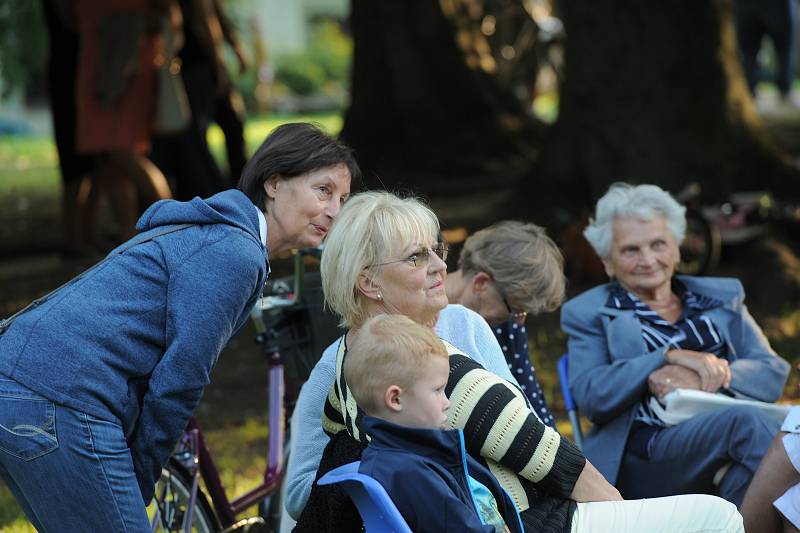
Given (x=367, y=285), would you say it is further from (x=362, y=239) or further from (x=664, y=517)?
(x=664, y=517)

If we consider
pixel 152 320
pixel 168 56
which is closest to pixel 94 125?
pixel 168 56

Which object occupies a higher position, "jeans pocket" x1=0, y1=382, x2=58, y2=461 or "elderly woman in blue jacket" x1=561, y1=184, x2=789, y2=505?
"jeans pocket" x1=0, y1=382, x2=58, y2=461

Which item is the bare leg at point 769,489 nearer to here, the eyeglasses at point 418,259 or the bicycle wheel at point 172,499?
the eyeglasses at point 418,259

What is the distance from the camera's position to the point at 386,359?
8.78 feet

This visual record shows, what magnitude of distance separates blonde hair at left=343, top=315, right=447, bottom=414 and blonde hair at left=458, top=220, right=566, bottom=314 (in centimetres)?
102

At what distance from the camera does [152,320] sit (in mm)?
2754

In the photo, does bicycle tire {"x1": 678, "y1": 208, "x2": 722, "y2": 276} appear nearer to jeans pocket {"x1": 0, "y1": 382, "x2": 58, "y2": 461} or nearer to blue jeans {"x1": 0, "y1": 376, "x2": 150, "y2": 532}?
blue jeans {"x1": 0, "y1": 376, "x2": 150, "y2": 532}

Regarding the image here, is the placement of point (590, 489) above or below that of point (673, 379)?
above

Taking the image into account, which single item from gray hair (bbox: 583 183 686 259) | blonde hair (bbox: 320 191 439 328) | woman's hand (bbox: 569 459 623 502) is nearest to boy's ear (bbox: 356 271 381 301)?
blonde hair (bbox: 320 191 439 328)

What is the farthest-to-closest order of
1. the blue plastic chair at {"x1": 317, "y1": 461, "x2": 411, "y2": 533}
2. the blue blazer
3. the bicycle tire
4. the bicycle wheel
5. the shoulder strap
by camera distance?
the bicycle tire, the blue blazer, the bicycle wheel, the shoulder strap, the blue plastic chair at {"x1": 317, "y1": 461, "x2": 411, "y2": 533}

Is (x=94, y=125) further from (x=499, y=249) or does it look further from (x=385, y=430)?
(x=385, y=430)

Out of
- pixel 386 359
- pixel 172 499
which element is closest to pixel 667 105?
pixel 172 499

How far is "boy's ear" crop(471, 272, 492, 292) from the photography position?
378 centimetres

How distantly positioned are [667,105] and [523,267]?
16.1ft
